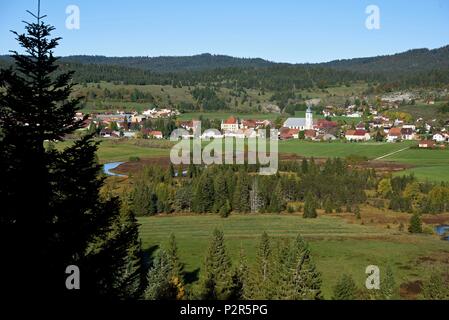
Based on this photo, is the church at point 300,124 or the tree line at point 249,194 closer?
the tree line at point 249,194

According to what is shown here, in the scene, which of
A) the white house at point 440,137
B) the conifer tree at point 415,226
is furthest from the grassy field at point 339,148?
the conifer tree at point 415,226

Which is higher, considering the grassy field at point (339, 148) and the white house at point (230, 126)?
the white house at point (230, 126)

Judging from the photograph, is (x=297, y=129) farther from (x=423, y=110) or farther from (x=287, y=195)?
(x=287, y=195)

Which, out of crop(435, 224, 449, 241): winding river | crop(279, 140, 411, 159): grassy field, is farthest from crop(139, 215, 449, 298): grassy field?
crop(279, 140, 411, 159): grassy field

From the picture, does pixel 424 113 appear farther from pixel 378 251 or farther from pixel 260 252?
pixel 260 252

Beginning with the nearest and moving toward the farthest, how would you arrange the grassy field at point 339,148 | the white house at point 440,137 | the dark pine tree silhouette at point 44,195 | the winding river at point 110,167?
1. the dark pine tree silhouette at point 44,195
2. the winding river at point 110,167
3. the grassy field at point 339,148
4. the white house at point 440,137

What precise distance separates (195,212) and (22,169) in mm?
49645

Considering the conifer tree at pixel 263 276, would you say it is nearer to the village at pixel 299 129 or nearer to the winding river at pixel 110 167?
the winding river at pixel 110 167

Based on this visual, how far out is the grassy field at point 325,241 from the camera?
36500 millimetres

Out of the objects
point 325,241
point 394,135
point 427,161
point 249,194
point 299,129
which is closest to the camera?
point 325,241

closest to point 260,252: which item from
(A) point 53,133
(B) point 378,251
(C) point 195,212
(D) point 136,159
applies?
(B) point 378,251

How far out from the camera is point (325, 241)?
44156 millimetres

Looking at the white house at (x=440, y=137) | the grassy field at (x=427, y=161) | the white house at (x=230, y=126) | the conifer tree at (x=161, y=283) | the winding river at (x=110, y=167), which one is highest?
the white house at (x=230, y=126)

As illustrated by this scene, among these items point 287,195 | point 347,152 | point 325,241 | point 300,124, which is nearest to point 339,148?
point 347,152
